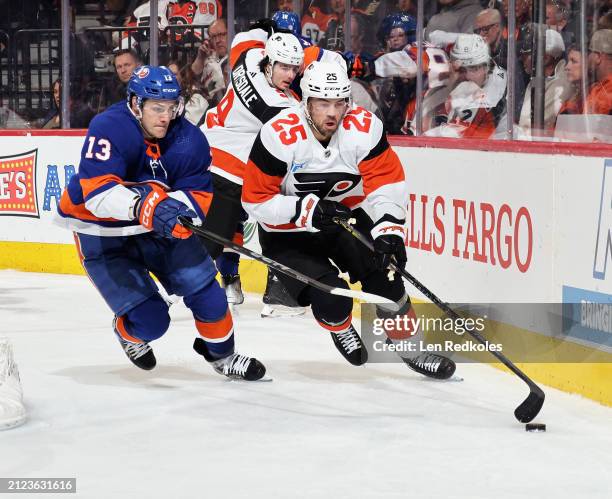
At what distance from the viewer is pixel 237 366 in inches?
166

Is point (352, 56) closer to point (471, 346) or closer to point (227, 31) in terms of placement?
point (227, 31)

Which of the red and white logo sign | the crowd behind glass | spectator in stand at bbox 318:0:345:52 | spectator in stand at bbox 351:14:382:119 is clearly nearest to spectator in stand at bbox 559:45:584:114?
the crowd behind glass

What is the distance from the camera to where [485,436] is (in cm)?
342

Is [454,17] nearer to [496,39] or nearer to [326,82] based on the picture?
[496,39]

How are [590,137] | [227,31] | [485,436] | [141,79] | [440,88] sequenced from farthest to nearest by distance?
[227,31] → [440,88] → [590,137] → [141,79] → [485,436]

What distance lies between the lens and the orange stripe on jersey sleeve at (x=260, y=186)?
13.3 ft

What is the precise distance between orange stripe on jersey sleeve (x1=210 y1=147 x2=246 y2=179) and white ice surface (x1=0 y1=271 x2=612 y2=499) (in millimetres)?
904

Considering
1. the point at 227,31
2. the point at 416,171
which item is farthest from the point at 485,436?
the point at 227,31

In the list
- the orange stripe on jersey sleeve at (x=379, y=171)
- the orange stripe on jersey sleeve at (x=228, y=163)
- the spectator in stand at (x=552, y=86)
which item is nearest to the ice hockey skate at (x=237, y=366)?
the orange stripe on jersey sleeve at (x=379, y=171)

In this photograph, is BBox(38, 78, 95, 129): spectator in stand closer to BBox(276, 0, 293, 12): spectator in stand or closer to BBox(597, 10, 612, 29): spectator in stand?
BBox(276, 0, 293, 12): spectator in stand

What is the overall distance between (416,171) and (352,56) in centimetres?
94

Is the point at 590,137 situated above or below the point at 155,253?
above

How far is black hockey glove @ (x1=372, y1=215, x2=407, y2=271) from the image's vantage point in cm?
394

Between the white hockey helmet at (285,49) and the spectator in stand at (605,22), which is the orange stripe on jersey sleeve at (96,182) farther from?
the spectator in stand at (605,22)
